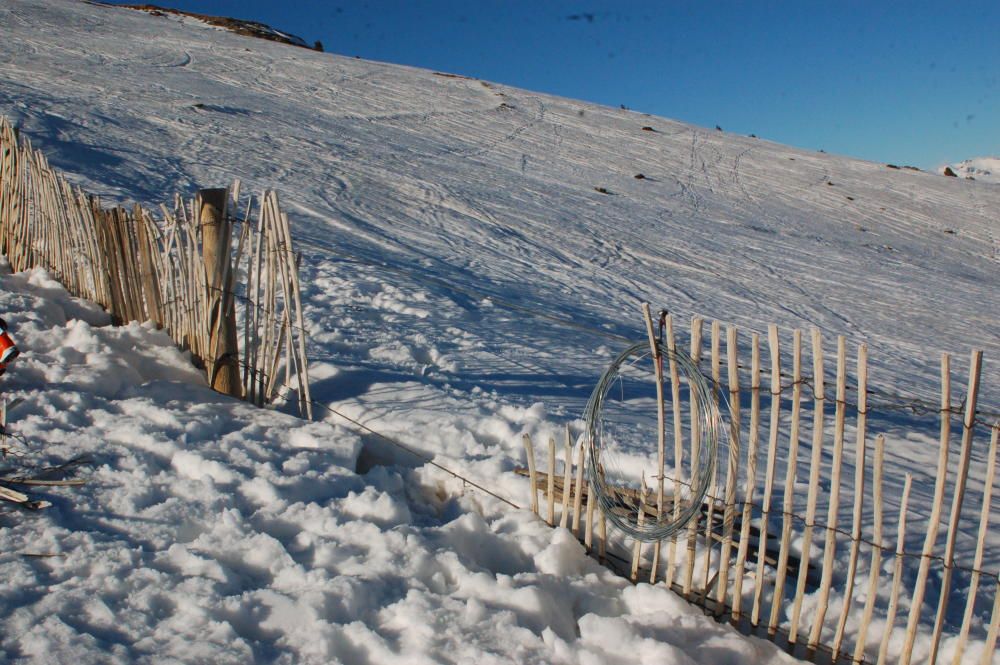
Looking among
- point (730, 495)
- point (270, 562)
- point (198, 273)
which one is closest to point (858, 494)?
point (730, 495)

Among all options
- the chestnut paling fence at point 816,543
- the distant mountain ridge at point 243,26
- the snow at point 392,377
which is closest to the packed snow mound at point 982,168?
the snow at point 392,377

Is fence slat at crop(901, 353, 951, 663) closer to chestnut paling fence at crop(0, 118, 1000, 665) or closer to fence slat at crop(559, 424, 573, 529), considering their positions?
chestnut paling fence at crop(0, 118, 1000, 665)

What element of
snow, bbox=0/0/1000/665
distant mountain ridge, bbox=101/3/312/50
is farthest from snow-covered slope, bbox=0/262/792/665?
distant mountain ridge, bbox=101/3/312/50

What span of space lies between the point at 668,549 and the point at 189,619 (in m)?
1.88

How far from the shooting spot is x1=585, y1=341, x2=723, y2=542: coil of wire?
293 cm

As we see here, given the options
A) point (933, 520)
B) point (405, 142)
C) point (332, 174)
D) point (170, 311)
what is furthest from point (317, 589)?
point (405, 142)

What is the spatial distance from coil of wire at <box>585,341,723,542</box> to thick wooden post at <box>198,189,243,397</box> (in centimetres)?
225

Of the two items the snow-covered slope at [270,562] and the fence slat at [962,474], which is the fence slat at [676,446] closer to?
the snow-covered slope at [270,562]

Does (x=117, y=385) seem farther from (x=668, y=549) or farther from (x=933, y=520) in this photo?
(x=933, y=520)

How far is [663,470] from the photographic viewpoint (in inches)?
118

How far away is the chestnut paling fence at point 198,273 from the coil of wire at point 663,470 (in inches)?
67.1

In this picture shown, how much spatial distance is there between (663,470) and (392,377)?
2283 mm

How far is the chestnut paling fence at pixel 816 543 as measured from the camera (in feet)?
8.40

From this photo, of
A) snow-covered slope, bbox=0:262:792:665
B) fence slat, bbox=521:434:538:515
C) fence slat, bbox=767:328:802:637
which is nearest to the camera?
snow-covered slope, bbox=0:262:792:665
